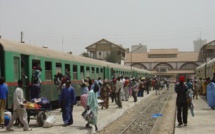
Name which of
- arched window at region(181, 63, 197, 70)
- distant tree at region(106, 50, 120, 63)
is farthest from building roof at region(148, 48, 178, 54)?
distant tree at region(106, 50, 120, 63)

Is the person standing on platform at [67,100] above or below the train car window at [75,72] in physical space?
below

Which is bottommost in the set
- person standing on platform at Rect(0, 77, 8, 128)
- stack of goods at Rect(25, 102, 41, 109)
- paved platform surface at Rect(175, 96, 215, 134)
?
paved platform surface at Rect(175, 96, 215, 134)

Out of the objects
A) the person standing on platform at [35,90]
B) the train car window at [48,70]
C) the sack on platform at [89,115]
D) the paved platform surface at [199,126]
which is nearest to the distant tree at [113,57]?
the train car window at [48,70]

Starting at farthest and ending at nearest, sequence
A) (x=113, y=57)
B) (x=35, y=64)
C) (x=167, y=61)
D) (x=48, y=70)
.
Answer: (x=167, y=61)
(x=113, y=57)
(x=48, y=70)
(x=35, y=64)

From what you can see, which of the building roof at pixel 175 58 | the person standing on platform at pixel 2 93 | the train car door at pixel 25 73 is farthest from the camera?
the building roof at pixel 175 58

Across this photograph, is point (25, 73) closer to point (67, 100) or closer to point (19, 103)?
point (67, 100)

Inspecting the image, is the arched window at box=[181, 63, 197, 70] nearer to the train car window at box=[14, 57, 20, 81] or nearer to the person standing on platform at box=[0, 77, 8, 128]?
the train car window at box=[14, 57, 20, 81]

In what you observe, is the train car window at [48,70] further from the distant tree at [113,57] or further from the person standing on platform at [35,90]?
the distant tree at [113,57]

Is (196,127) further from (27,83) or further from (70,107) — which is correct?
(27,83)

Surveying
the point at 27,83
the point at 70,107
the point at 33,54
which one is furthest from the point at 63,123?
the point at 33,54

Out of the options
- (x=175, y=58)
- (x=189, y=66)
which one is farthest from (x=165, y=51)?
(x=189, y=66)

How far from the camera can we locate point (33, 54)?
15.9 metres

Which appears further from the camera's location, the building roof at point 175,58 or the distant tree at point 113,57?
the building roof at point 175,58

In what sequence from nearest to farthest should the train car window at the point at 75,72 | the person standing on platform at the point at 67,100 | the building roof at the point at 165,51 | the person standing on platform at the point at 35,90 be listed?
the person standing on platform at the point at 67,100 < the person standing on platform at the point at 35,90 < the train car window at the point at 75,72 < the building roof at the point at 165,51
